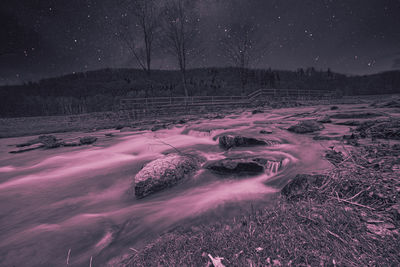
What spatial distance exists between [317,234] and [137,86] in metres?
42.6

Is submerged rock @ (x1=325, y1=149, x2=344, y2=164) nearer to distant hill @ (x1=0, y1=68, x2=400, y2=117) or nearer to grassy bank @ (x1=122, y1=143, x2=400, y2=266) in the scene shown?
grassy bank @ (x1=122, y1=143, x2=400, y2=266)

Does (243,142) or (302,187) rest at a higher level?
(302,187)

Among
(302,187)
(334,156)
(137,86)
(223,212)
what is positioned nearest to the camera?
(302,187)

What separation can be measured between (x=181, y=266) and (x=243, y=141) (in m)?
3.16

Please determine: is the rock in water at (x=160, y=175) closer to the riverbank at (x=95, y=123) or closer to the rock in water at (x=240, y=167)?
the rock in water at (x=240, y=167)

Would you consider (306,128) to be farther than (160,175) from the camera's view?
Yes

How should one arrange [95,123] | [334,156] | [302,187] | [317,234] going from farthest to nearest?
[95,123], [334,156], [302,187], [317,234]

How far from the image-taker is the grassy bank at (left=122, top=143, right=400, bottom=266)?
0.82 m

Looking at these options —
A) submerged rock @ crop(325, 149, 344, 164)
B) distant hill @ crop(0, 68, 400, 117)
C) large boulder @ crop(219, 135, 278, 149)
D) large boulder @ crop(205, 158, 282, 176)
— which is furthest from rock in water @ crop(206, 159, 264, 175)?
distant hill @ crop(0, 68, 400, 117)

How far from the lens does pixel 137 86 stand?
38.9 meters

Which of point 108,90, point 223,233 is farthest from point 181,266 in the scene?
point 108,90

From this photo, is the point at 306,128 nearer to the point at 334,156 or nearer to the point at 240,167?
the point at 334,156

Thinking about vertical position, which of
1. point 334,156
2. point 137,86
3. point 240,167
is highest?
point 137,86

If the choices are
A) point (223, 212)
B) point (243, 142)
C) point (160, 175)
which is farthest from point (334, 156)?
point (160, 175)
